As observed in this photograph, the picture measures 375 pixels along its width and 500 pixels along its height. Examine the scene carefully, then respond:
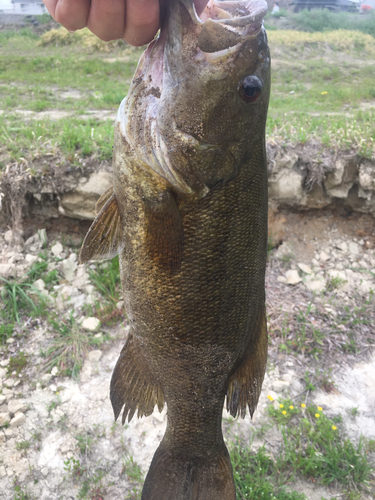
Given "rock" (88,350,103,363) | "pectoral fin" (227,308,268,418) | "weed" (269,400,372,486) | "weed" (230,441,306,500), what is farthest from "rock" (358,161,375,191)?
"rock" (88,350,103,363)

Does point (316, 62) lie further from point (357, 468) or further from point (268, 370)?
point (357, 468)

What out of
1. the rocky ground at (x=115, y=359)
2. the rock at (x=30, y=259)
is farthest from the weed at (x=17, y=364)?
the rock at (x=30, y=259)

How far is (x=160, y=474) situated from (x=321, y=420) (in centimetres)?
164

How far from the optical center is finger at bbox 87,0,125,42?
115cm

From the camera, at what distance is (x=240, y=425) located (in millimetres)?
2840

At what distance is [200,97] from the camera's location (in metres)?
1.13

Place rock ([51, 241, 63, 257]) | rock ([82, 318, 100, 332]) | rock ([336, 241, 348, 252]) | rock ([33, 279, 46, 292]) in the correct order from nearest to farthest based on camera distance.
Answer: rock ([82, 318, 100, 332]), rock ([33, 279, 46, 292]), rock ([51, 241, 63, 257]), rock ([336, 241, 348, 252])

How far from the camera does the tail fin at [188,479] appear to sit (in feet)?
5.11

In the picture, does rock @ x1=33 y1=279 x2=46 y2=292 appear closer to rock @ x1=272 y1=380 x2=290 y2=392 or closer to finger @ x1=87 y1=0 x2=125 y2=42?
rock @ x1=272 y1=380 x2=290 y2=392

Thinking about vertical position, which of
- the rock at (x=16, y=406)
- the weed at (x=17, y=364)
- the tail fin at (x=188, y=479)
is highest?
the tail fin at (x=188, y=479)

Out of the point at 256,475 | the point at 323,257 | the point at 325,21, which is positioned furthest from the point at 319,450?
the point at 325,21

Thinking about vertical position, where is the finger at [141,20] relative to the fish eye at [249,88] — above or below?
above

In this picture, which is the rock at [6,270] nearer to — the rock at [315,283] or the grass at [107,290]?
the grass at [107,290]

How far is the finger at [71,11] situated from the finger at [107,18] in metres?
0.02
